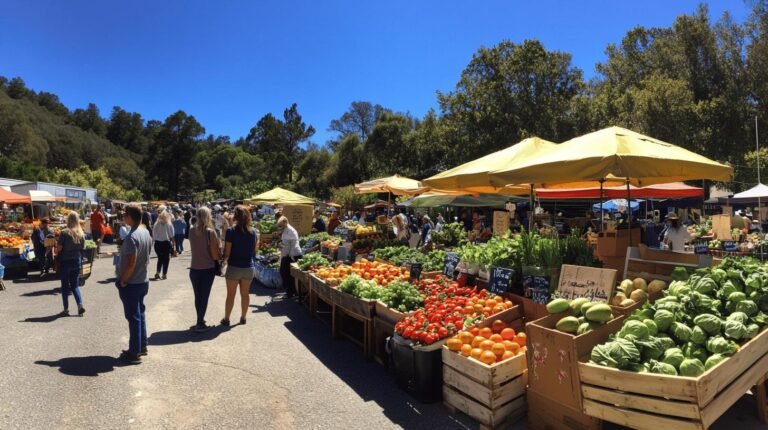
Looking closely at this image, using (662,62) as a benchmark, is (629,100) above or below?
below

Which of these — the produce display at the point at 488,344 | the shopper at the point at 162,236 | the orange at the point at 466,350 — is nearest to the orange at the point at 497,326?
the produce display at the point at 488,344

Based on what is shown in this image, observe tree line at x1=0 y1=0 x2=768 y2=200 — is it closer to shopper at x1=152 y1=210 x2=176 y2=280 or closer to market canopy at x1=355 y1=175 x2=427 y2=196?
market canopy at x1=355 y1=175 x2=427 y2=196

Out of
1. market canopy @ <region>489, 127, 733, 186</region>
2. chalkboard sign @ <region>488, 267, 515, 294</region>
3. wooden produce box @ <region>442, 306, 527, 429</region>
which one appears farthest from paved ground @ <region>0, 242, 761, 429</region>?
market canopy @ <region>489, 127, 733, 186</region>

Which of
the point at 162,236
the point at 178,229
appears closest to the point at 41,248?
the point at 162,236

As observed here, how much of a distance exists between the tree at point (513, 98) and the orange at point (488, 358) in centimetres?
2248

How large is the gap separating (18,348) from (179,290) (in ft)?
13.6

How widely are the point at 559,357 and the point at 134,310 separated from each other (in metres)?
4.49

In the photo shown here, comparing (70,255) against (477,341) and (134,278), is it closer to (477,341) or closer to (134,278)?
(134,278)

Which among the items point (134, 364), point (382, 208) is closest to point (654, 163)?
point (134, 364)

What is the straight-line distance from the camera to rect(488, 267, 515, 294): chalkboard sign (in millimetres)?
5328

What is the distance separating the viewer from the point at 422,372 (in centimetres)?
443

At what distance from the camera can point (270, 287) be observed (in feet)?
35.2

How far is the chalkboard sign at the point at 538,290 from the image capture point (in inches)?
190

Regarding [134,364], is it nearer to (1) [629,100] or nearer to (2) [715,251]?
(2) [715,251]
